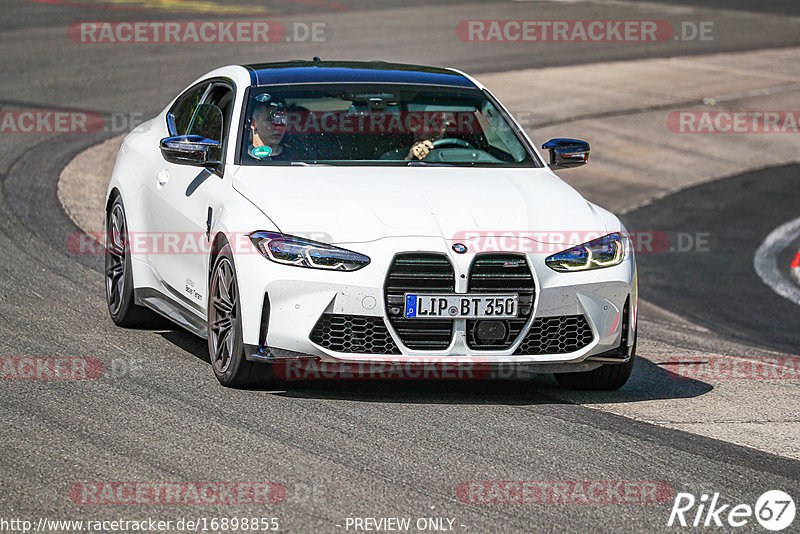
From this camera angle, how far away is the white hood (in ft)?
21.1

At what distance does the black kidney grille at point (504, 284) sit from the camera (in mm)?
6371

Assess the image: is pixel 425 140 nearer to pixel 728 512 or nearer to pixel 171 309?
pixel 171 309

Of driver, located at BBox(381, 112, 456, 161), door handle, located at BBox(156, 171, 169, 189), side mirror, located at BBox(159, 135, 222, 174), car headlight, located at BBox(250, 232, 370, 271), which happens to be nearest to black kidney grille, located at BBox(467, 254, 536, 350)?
car headlight, located at BBox(250, 232, 370, 271)

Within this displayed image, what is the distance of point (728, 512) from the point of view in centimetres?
503

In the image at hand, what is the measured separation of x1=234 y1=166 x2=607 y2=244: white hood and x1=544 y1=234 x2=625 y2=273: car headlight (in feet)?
0.31

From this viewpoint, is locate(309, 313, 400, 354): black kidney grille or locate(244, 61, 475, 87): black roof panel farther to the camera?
locate(244, 61, 475, 87): black roof panel

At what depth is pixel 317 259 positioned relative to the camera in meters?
6.32

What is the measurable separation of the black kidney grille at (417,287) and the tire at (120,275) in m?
2.40

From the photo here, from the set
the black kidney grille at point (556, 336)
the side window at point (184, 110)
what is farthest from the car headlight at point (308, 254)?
the side window at point (184, 110)

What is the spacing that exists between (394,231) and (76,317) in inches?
110

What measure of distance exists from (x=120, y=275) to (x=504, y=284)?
10.0 ft

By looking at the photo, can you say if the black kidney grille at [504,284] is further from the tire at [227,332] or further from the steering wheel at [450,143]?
the steering wheel at [450,143]

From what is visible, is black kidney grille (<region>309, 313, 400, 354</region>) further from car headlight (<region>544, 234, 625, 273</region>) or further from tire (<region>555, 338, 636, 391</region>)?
tire (<region>555, 338, 636, 391</region>)

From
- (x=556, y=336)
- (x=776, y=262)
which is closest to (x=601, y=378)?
(x=556, y=336)
